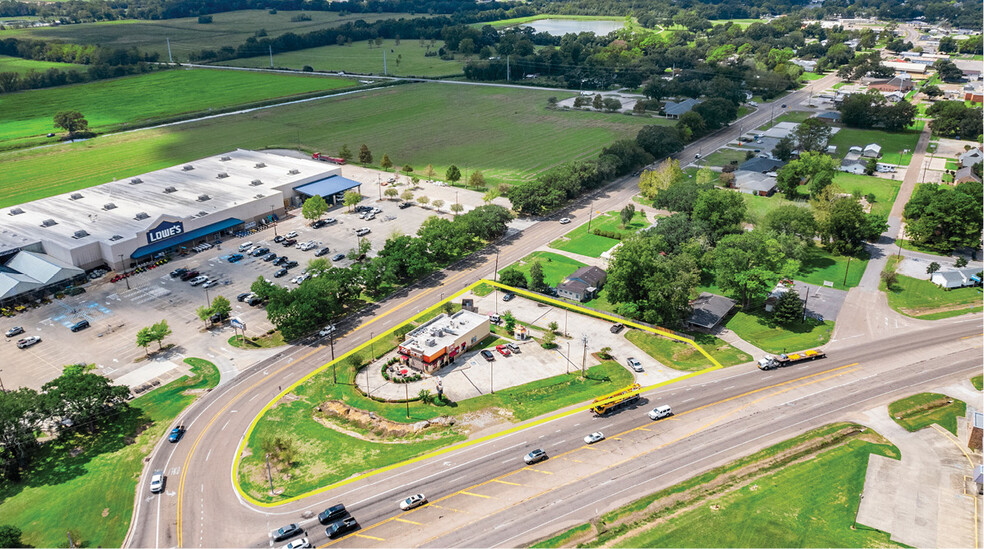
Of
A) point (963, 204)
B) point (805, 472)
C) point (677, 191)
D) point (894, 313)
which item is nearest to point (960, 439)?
point (805, 472)

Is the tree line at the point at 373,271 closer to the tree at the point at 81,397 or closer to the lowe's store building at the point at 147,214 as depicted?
the tree at the point at 81,397

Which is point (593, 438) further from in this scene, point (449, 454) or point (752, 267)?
point (752, 267)

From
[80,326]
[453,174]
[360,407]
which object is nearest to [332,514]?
[360,407]

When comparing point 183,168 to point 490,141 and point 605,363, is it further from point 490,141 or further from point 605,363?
point 605,363

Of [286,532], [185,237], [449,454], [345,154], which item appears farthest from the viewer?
[345,154]

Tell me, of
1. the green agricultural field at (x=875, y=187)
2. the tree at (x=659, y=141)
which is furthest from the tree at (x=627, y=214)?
the green agricultural field at (x=875, y=187)

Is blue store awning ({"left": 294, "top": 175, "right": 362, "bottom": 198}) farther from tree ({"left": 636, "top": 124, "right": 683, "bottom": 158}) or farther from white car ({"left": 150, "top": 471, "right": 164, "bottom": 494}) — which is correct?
white car ({"left": 150, "top": 471, "right": 164, "bottom": 494})
